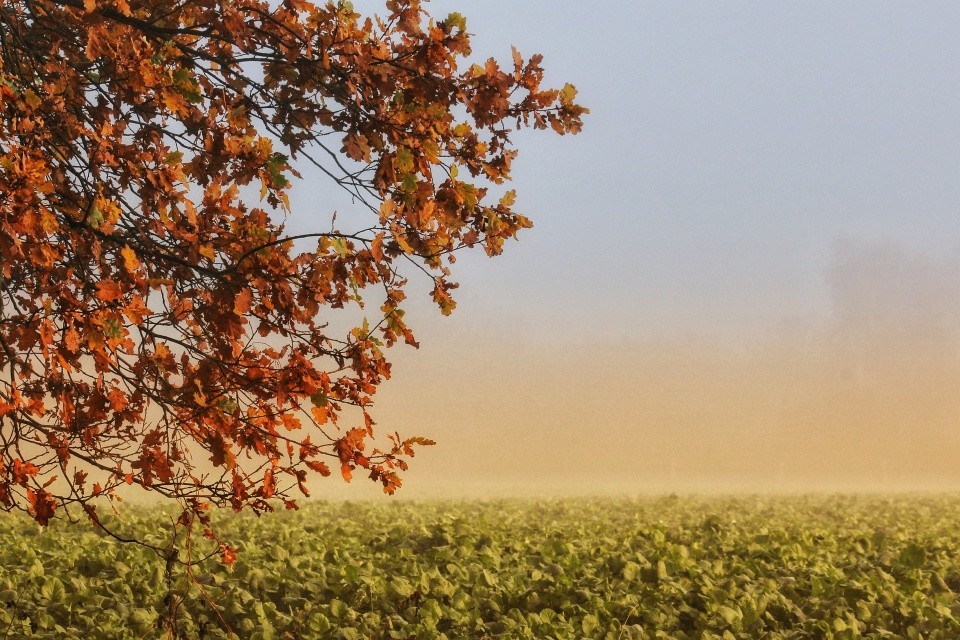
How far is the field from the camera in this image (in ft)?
25.5

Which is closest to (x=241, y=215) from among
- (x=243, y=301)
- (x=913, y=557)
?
(x=243, y=301)

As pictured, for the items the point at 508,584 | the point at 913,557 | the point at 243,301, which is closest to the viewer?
the point at 243,301

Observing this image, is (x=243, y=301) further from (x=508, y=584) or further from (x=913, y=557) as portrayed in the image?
(x=913, y=557)

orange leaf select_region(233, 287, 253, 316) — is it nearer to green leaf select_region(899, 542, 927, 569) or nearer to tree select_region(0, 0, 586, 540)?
tree select_region(0, 0, 586, 540)

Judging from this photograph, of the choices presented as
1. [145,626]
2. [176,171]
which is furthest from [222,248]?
[145,626]

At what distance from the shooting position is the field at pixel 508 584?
7.77 metres

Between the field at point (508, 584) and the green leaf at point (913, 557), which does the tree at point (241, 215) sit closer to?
the field at point (508, 584)

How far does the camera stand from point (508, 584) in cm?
840

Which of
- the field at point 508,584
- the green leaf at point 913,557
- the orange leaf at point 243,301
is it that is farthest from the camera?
the green leaf at point 913,557

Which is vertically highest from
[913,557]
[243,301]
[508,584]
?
[243,301]

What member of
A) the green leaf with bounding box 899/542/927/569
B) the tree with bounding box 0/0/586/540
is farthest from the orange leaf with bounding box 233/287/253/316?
the green leaf with bounding box 899/542/927/569

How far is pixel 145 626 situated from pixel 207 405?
3.02 metres

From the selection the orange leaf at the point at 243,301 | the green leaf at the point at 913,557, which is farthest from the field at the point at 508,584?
the orange leaf at the point at 243,301

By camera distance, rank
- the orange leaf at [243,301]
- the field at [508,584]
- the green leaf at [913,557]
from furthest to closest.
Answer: the green leaf at [913,557] → the field at [508,584] → the orange leaf at [243,301]
